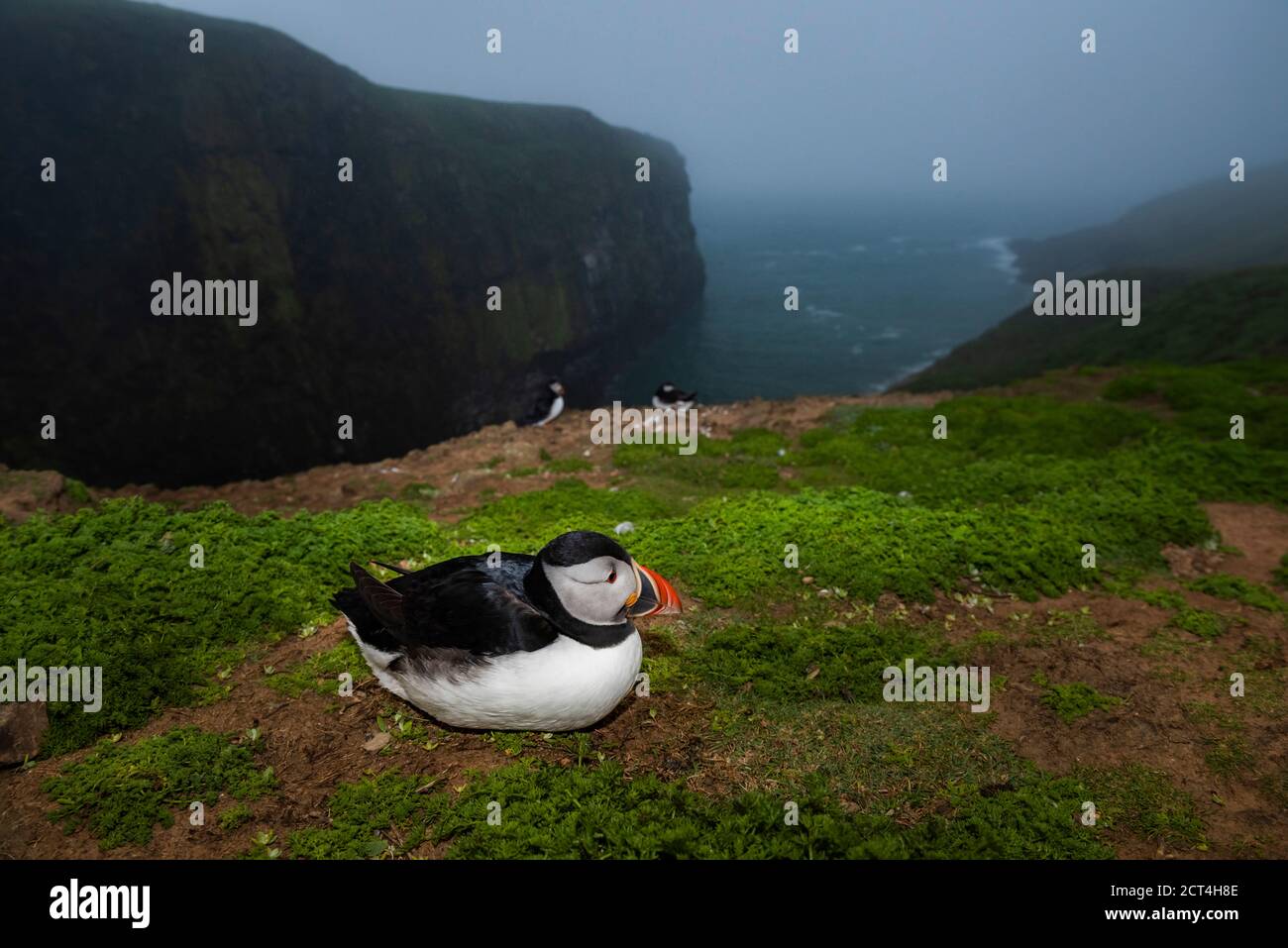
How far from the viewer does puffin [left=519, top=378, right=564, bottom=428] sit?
2145cm

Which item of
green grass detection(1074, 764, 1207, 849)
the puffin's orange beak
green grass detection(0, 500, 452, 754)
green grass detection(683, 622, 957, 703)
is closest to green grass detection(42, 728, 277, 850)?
green grass detection(0, 500, 452, 754)

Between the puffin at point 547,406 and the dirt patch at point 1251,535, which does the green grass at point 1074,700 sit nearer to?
the dirt patch at point 1251,535

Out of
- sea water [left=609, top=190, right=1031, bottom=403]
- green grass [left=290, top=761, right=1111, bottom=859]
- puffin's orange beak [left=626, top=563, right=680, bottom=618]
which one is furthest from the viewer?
sea water [left=609, top=190, right=1031, bottom=403]

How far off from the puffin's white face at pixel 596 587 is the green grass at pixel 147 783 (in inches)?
101

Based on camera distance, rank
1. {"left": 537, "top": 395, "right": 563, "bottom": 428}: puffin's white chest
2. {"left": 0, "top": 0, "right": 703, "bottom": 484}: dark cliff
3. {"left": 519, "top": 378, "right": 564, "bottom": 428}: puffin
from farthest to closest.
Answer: {"left": 0, "top": 0, "right": 703, "bottom": 484}: dark cliff < {"left": 519, "top": 378, "right": 564, "bottom": 428}: puffin < {"left": 537, "top": 395, "right": 563, "bottom": 428}: puffin's white chest

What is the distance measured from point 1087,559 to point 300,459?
6885 cm

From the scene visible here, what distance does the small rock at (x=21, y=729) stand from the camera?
206 inches

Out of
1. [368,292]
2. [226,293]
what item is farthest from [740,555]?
[368,292]

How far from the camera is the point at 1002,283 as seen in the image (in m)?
153

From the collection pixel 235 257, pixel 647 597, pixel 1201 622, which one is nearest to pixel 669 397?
pixel 1201 622

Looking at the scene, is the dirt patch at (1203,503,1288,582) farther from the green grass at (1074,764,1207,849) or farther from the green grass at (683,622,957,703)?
the green grass at (1074,764,1207,849)

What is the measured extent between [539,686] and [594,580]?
31.6 inches

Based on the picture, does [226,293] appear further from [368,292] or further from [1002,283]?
[1002,283]

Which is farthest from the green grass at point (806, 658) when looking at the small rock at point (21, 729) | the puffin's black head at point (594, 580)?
the small rock at point (21, 729)
